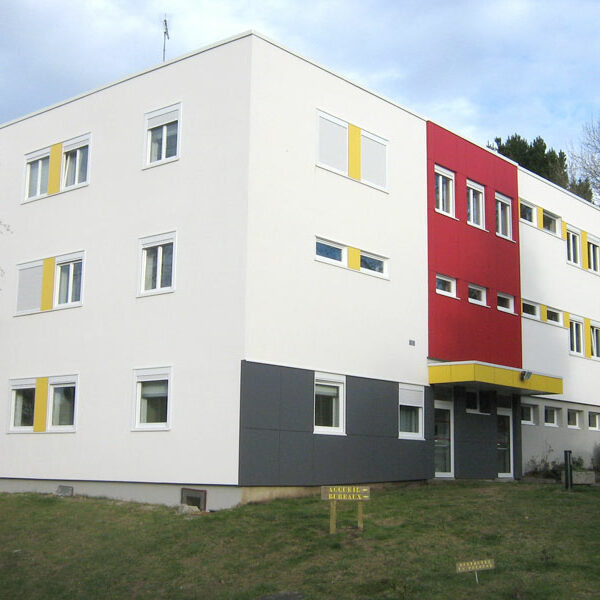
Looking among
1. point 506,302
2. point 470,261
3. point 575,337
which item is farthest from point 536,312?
point 470,261

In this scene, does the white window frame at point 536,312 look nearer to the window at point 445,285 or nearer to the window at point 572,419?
the window at point 572,419

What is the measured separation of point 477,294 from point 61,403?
11488mm

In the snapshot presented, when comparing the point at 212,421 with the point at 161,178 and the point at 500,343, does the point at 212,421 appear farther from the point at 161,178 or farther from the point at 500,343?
the point at 500,343

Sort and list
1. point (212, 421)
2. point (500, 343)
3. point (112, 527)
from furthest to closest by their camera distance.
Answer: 1. point (500, 343)
2. point (212, 421)
3. point (112, 527)

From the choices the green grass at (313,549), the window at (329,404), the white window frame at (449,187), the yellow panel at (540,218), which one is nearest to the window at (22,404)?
the green grass at (313,549)

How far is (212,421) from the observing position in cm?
1839

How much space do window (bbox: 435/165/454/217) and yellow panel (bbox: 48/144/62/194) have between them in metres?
9.75

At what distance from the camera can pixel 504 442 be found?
26.4m

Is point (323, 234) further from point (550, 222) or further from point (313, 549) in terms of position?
point (550, 222)

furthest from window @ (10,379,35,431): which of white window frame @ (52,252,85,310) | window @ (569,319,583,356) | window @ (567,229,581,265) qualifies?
window @ (567,229,581,265)

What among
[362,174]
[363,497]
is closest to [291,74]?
[362,174]

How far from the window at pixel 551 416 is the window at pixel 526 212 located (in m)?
5.86

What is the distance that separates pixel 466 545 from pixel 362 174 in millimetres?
10632

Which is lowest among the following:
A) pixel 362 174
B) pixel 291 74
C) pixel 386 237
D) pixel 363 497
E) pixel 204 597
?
pixel 204 597
